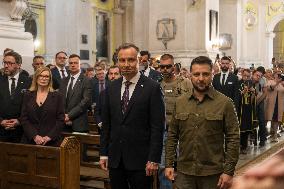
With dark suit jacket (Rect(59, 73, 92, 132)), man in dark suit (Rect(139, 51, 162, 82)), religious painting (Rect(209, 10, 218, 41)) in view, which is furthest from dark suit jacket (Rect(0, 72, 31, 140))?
religious painting (Rect(209, 10, 218, 41))

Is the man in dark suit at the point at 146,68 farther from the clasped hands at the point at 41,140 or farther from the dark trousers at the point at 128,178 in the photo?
the dark trousers at the point at 128,178

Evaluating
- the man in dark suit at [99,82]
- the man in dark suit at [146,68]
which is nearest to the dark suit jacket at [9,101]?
the man in dark suit at [146,68]

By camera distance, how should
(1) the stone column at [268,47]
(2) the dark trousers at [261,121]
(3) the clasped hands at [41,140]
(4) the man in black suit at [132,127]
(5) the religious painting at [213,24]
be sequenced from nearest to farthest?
(4) the man in black suit at [132,127] → (3) the clasped hands at [41,140] → (2) the dark trousers at [261,121] → (5) the religious painting at [213,24] → (1) the stone column at [268,47]

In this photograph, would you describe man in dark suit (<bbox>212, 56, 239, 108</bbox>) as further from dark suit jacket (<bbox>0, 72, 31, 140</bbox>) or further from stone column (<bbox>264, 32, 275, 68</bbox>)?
stone column (<bbox>264, 32, 275, 68</bbox>)

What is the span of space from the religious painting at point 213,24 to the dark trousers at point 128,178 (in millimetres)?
13203

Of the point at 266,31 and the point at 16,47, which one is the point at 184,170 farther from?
the point at 266,31

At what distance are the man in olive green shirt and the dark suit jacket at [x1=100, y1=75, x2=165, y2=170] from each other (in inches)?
10.5

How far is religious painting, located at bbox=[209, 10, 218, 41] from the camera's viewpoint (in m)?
16.5

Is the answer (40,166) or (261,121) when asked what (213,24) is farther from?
(40,166)

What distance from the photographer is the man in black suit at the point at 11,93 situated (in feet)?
17.9

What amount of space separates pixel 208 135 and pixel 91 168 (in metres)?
3.01

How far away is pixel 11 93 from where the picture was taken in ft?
18.0

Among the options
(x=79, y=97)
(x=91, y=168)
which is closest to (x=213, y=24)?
(x=79, y=97)

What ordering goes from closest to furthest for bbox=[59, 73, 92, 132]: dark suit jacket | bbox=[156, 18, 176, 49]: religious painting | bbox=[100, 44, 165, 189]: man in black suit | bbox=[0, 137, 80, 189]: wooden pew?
bbox=[100, 44, 165, 189]: man in black suit → bbox=[0, 137, 80, 189]: wooden pew → bbox=[59, 73, 92, 132]: dark suit jacket → bbox=[156, 18, 176, 49]: religious painting
